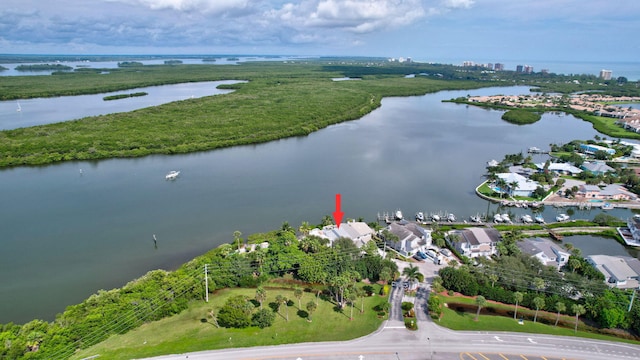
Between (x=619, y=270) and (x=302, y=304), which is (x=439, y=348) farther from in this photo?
(x=619, y=270)

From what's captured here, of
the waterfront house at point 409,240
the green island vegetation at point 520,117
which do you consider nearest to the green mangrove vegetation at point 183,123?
the green island vegetation at point 520,117

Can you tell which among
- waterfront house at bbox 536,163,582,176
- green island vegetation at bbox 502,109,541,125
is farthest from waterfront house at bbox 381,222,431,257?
green island vegetation at bbox 502,109,541,125

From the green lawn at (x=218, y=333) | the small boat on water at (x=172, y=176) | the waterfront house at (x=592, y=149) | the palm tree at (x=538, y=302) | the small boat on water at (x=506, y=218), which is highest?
the waterfront house at (x=592, y=149)

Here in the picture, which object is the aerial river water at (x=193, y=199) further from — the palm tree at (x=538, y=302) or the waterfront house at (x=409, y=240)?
the palm tree at (x=538, y=302)

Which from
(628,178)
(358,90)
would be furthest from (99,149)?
(358,90)

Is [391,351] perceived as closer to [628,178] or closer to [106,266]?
[106,266]

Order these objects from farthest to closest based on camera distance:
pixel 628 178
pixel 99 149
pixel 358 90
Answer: pixel 358 90, pixel 99 149, pixel 628 178
